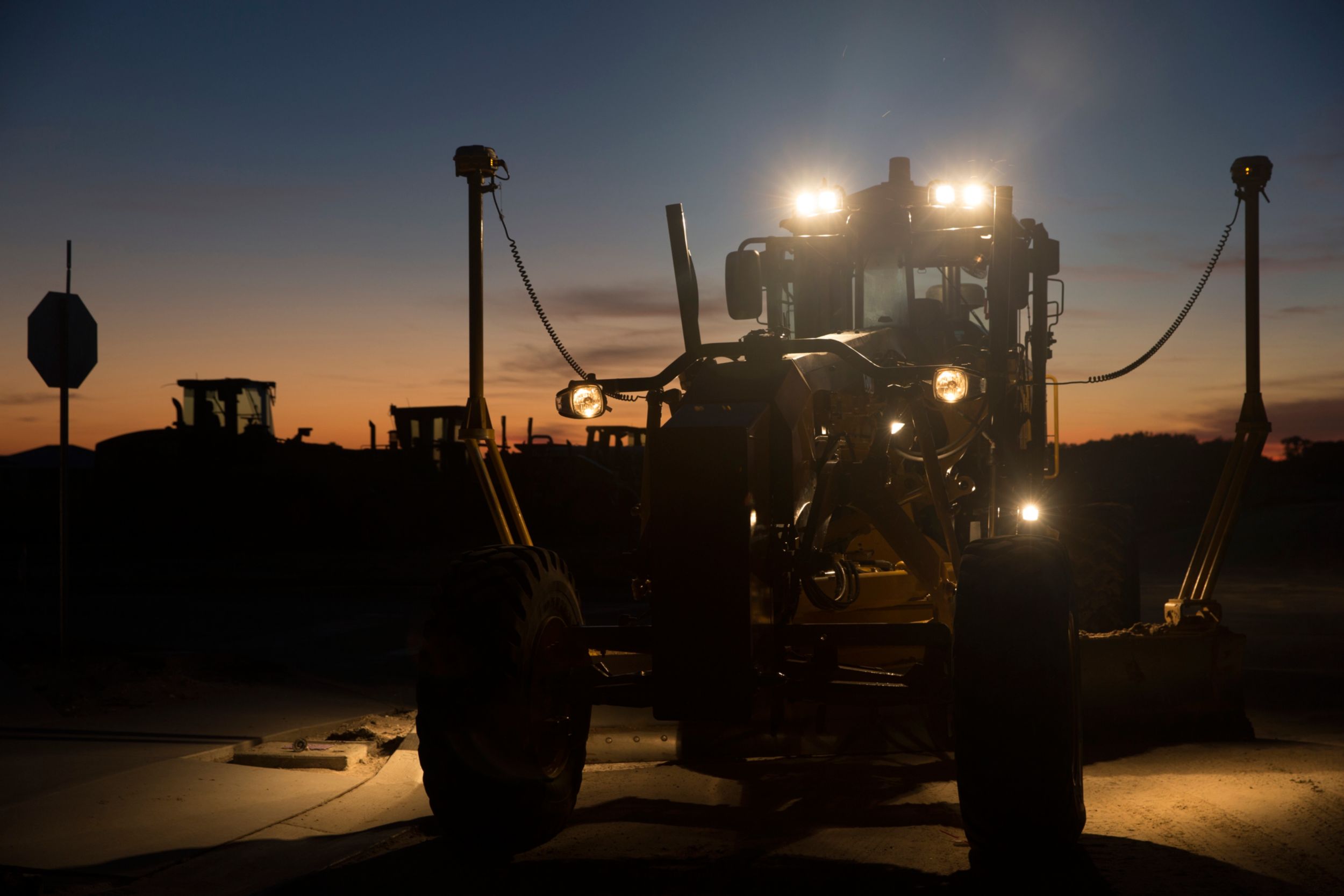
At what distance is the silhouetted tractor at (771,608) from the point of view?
4.32 meters

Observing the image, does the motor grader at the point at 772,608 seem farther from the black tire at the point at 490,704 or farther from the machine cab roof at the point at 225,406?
the machine cab roof at the point at 225,406

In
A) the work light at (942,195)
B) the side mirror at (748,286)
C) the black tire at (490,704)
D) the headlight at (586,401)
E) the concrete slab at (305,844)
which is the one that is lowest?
the concrete slab at (305,844)

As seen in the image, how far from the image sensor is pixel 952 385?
5.10 m

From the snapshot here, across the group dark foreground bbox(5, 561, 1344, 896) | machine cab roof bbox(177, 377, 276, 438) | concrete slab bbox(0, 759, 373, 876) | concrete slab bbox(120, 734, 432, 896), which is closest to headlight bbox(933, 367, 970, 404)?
dark foreground bbox(5, 561, 1344, 896)

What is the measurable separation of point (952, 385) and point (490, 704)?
2368 mm

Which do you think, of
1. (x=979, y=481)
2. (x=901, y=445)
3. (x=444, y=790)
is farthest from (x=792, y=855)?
(x=979, y=481)

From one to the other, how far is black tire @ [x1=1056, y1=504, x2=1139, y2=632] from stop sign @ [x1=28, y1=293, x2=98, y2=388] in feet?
26.9

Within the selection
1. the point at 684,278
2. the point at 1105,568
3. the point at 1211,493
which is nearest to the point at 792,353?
the point at 684,278

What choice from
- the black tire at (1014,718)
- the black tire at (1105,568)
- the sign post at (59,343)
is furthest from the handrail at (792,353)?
the sign post at (59,343)

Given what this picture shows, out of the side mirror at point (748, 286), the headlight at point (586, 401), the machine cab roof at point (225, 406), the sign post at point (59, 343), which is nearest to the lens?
the headlight at point (586, 401)

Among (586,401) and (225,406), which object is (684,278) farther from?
(225,406)

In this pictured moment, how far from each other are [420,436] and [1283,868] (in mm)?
30914

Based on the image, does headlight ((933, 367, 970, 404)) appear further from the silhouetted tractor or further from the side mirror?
the side mirror

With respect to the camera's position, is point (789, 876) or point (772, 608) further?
point (772, 608)
